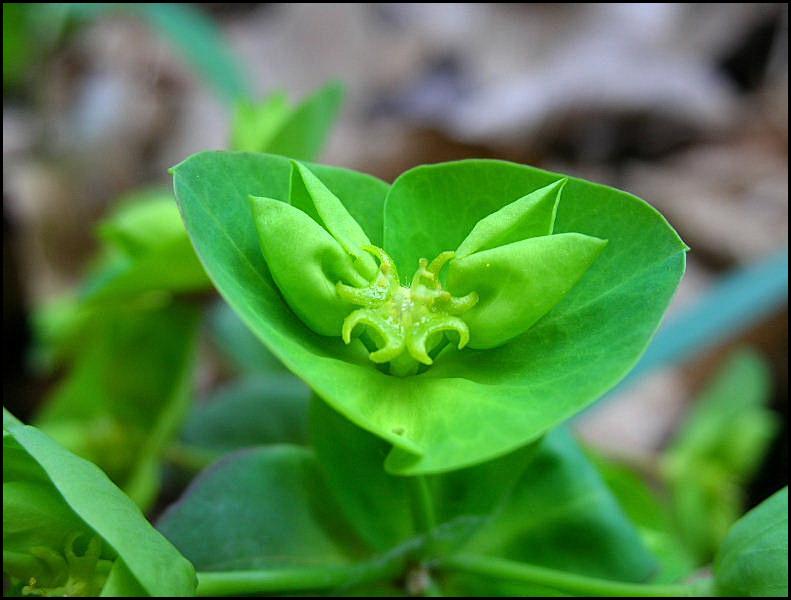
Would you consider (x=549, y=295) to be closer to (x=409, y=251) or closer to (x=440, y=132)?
(x=409, y=251)

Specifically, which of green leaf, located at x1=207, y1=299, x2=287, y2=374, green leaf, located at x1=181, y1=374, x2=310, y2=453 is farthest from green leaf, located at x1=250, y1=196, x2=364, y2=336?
green leaf, located at x1=207, y1=299, x2=287, y2=374

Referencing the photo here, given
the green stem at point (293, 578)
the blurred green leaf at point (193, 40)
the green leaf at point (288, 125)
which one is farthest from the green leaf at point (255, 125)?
the blurred green leaf at point (193, 40)

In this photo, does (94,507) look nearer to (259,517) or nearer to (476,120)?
(259,517)

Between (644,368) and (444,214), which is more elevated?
(444,214)

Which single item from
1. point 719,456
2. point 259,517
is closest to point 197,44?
point 719,456

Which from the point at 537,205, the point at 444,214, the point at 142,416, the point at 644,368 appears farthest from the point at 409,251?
the point at 644,368

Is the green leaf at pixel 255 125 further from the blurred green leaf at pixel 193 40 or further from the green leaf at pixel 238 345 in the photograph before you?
the blurred green leaf at pixel 193 40
